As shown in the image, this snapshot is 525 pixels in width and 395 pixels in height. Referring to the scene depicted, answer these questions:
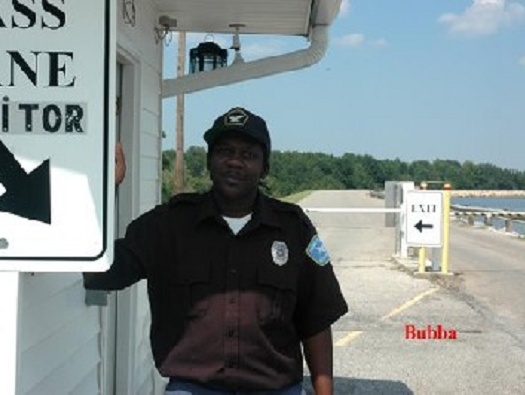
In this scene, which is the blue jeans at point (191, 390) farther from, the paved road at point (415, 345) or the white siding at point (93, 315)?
the paved road at point (415, 345)

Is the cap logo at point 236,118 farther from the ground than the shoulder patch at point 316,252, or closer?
farther from the ground

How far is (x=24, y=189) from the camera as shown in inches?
63.3

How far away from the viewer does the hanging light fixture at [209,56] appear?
676 centimetres

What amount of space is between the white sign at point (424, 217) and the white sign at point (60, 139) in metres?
12.8

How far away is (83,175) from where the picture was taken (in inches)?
63.2

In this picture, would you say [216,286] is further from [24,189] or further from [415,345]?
[415,345]

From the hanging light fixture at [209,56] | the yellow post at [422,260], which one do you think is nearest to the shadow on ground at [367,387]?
the hanging light fixture at [209,56]

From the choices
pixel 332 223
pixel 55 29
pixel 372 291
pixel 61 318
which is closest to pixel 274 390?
pixel 61 318

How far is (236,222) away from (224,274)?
0.53ft

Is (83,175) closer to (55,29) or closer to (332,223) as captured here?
(55,29)

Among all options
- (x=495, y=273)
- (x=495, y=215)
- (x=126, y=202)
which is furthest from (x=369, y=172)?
(x=126, y=202)

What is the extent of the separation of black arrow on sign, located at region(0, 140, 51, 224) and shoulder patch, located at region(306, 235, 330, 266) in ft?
3.32

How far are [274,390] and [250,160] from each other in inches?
26.2

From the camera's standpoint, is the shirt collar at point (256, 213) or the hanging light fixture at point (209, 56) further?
the hanging light fixture at point (209, 56)
